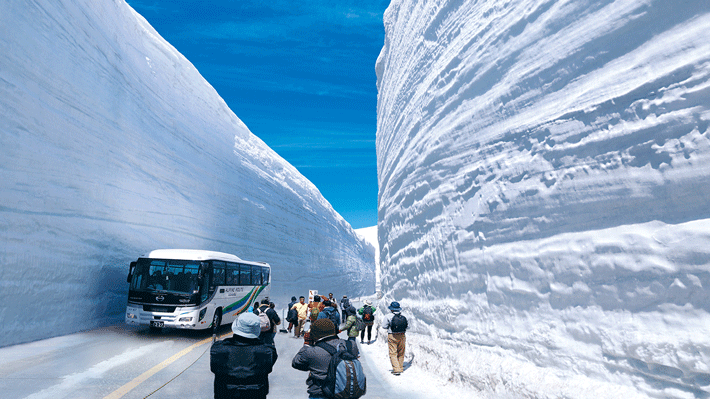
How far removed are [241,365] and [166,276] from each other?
8942 millimetres

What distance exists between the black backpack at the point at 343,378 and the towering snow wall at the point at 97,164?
28.7 feet

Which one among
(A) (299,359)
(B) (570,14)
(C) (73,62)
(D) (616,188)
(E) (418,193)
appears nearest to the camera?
(A) (299,359)

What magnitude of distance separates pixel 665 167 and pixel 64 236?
12.6 metres

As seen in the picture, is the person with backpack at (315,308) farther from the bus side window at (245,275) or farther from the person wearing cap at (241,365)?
the person wearing cap at (241,365)

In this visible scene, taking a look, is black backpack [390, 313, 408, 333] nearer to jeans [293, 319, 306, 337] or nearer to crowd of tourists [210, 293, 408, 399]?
crowd of tourists [210, 293, 408, 399]

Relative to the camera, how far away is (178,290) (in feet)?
35.7

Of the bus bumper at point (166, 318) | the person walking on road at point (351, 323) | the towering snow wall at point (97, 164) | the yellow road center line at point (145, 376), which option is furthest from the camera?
the bus bumper at point (166, 318)

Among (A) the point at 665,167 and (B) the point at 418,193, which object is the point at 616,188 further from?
(B) the point at 418,193

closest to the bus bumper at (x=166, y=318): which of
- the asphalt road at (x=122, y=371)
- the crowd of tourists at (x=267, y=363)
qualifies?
the asphalt road at (x=122, y=371)

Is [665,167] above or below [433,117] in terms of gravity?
below

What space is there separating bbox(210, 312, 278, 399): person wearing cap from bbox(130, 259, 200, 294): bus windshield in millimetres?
8387

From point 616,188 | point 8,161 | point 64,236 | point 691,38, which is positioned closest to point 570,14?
point 691,38

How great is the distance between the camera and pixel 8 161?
952 centimetres

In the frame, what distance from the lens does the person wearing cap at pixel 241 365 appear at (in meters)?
3.07
